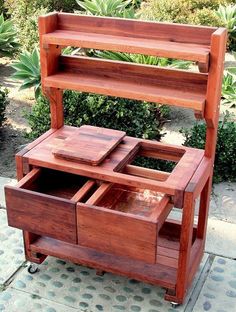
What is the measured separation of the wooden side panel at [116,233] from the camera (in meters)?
2.53

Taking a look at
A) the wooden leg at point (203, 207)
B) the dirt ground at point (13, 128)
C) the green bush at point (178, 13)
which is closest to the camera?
the wooden leg at point (203, 207)

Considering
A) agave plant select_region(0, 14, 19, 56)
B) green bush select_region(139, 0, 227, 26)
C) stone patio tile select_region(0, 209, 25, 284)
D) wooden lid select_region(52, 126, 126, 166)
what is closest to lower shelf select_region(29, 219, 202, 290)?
stone patio tile select_region(0, 209, 25, 284)

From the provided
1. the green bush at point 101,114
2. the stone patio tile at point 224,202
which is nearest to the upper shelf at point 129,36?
the green bush at point 101,114

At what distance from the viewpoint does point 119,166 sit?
280cm

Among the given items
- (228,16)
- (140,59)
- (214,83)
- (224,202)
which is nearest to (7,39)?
(140,59)

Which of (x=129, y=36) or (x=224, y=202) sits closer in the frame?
(x=129, y=36)

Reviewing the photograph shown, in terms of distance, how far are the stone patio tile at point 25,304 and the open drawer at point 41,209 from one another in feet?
1.39

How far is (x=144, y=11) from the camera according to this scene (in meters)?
7.70

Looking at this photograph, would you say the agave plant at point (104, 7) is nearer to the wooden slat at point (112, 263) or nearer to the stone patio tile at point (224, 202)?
the stone patio tile at point (224, 202)

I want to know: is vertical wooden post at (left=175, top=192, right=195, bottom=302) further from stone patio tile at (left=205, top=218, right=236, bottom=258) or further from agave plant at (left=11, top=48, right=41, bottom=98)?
agave plant at (left=11, top=48, right=41, bottom=98)

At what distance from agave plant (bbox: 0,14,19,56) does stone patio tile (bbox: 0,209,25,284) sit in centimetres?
316

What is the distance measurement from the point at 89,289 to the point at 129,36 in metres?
1.38

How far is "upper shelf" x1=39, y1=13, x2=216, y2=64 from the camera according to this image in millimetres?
2557

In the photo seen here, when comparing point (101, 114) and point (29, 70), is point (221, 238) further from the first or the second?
point (29, 70)
